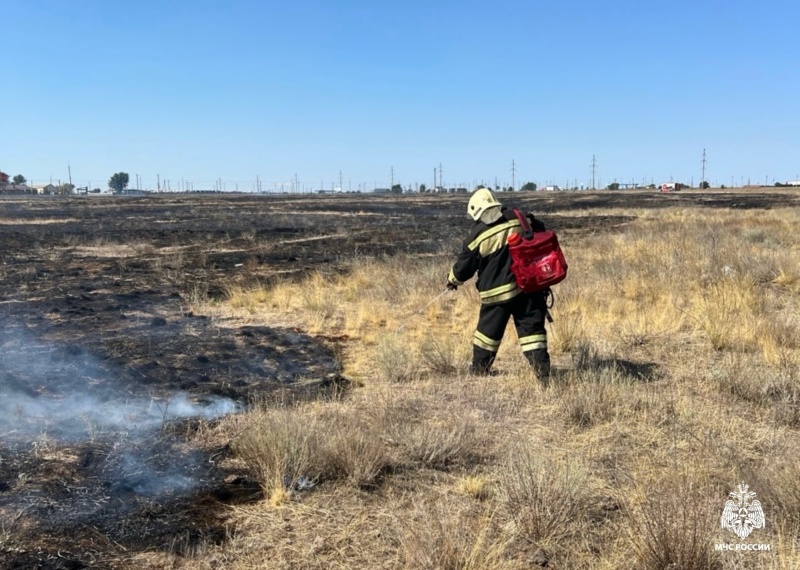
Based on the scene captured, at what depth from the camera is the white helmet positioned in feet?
18.2

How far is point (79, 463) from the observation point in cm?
395

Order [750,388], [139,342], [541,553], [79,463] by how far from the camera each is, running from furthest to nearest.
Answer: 1. [139,342]
2. [750,388]
3. [79,463]
4. [541,553]

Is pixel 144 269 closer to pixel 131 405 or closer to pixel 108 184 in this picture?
pixel 131 405

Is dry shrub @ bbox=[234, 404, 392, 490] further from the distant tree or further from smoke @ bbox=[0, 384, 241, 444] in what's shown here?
the distant tree

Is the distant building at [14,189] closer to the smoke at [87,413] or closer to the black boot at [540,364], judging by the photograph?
the smoke at [87,413]

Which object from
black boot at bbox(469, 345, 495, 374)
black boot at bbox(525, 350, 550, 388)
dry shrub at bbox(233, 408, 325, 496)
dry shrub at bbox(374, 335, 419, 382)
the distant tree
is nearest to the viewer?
dry shrub at bbox(233, 408, 325, 496)

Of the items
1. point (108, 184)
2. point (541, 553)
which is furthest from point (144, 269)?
point (108, 184)

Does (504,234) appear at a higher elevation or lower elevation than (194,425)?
higher

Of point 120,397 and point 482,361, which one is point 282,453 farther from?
point 482,361

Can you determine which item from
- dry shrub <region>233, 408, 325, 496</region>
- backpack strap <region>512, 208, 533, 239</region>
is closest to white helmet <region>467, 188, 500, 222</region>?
backpack strap <region>512, 208, 533, 239</region>

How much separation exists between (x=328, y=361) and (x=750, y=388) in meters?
4.03

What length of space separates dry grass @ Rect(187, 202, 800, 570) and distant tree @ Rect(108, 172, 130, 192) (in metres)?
176

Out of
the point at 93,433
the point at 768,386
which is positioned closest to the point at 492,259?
the point at 768,386

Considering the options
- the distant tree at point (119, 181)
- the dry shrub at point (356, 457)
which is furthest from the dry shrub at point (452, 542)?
the distant tree at point (119, 181)
